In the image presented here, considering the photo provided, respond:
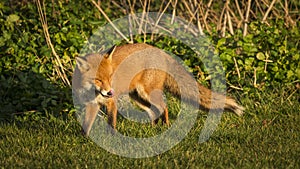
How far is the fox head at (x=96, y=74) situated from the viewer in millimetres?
6006

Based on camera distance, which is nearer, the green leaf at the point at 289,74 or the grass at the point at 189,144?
the grass at the point at 189,144

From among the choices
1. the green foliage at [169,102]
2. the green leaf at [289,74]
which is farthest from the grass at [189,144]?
the green leaf at [289,74]

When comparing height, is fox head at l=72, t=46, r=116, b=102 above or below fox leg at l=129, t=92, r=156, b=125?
above

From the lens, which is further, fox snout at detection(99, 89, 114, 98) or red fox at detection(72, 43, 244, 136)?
red fox at detection(72, 43, 244, 136)

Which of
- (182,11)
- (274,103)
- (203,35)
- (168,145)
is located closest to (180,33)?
(203,35)

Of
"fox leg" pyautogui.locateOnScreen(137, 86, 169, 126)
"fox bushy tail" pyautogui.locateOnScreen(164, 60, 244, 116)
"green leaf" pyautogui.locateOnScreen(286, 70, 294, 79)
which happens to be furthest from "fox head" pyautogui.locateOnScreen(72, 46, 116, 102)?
"green leaf" pyautogui.locateOnScreen(286, 70, 294, 79)

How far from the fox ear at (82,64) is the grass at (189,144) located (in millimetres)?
741

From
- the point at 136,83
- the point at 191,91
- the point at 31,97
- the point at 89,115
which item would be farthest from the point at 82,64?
the point at 191,91

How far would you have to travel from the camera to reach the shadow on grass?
6.96m

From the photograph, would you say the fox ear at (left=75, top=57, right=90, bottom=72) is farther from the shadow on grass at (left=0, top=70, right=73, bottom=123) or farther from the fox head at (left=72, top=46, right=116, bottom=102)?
the shadow on grass at (left=0, top=70, right=73, bottom=123)

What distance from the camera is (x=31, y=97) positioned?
7.12 metres

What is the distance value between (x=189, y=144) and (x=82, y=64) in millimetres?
1528

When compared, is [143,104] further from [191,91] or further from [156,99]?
[191,91]

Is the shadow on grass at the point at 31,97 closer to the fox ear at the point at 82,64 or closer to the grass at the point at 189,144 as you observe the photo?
the grass at the point at 189,144
